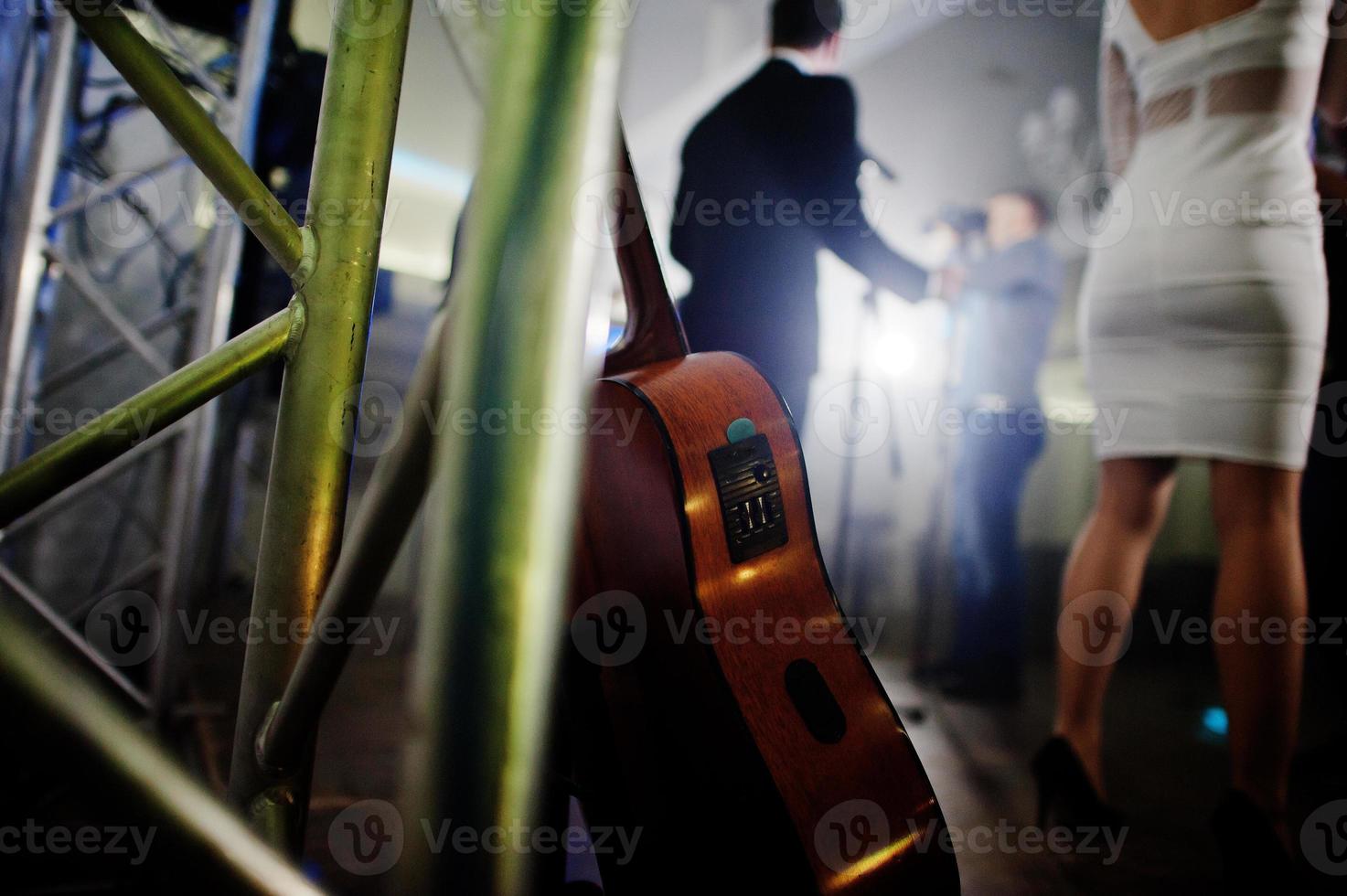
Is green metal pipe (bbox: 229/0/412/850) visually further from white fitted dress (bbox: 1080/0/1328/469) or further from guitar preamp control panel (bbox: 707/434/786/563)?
white fitted dress (bbox: 1080/0/1328/469)

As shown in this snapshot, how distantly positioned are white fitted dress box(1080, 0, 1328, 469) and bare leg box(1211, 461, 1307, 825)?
62 mm

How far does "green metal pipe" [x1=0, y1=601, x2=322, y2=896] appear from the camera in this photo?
209 millimetres

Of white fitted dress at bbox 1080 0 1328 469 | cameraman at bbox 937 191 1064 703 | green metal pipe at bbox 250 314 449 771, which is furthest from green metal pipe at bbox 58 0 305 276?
cameraman at bbox 937 191 1064 703

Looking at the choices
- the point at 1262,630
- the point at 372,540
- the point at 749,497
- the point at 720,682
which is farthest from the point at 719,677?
the point at 1262,630

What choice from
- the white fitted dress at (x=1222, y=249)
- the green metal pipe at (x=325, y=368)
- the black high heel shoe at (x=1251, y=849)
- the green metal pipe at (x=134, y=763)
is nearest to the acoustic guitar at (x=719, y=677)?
the green metal pipe at (x=325, y=368)

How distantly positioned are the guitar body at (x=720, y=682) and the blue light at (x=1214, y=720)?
1.90 m

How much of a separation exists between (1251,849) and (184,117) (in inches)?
56.9

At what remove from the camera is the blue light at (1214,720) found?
1873 mm

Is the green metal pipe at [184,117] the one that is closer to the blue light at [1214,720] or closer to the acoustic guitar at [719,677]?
the acoustic guitar at [719,677]

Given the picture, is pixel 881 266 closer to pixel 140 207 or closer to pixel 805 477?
pixel 805 477

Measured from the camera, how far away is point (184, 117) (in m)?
0.45

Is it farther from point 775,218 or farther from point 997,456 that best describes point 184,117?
point 997,456

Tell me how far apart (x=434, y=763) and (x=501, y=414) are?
97mm

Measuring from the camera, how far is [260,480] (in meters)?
3.47
